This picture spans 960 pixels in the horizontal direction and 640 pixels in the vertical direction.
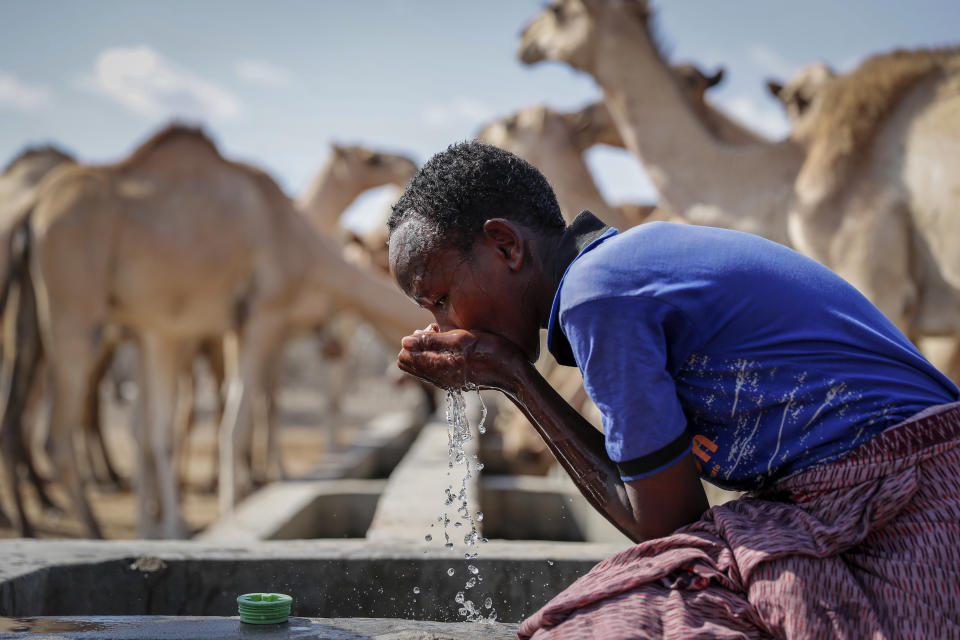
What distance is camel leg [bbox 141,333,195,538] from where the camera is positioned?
25.3 ft

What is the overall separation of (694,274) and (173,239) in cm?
722

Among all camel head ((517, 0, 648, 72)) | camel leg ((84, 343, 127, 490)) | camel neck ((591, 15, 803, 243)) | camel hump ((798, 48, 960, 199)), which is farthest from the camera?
camel leg ((84, 343, 127, 490))

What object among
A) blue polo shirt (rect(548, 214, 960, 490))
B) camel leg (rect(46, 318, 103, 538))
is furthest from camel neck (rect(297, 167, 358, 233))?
blue polo shirt (rect(548, 214, 960, 490))

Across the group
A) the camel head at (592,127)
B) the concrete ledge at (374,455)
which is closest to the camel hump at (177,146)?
the concrete ledge at (374,455)

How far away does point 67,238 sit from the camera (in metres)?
7.41

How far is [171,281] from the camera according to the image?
827 cm

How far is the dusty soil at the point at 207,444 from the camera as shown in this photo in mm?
8898

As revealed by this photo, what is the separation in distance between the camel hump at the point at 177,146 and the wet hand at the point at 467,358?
733 centimetres

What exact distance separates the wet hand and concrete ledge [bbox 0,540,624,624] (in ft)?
3.35

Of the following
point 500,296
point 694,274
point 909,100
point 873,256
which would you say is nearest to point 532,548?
point 500,296

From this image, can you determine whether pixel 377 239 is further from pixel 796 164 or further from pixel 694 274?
pixel 694 274

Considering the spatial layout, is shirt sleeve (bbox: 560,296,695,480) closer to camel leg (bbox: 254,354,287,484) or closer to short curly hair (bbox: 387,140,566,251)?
short curly hair (bbox: 387,140,566,251)

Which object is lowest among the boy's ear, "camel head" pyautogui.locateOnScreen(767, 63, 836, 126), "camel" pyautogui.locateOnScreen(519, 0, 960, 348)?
the boy's ear

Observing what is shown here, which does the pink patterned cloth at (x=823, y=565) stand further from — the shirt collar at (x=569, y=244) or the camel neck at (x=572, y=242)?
the camel neck at (x=572, y=242)
